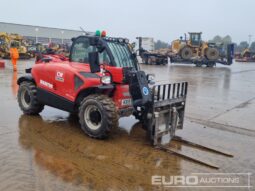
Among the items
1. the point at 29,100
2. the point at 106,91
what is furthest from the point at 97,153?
the point at 29,100

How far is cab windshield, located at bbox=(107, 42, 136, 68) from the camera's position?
6.13 meters

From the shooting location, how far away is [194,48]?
104ft

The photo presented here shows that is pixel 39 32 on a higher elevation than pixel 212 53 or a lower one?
higher

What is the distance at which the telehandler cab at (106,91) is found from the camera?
544 cm

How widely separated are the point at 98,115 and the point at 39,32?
7512 cm

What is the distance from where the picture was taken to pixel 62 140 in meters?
5.66

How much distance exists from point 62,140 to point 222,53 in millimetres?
29706

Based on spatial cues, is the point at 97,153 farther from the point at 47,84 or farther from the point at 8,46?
the point at 8,46

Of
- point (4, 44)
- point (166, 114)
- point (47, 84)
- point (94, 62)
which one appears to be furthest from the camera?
point (4, 44)

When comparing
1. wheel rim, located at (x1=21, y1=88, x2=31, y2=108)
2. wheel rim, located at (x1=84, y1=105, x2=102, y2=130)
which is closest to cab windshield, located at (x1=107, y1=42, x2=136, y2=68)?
wheel rim, located at (x1=84, y1=105, x2=102, y2=130)

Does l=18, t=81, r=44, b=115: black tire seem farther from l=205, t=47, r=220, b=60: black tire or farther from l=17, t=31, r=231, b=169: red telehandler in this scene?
l=205, t=47, r=220, b=60: black tire

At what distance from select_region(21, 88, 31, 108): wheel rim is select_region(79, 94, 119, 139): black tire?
2138 millimetres

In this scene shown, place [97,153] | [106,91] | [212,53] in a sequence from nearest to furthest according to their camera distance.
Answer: [97,153]
[106,91]
[212,53]

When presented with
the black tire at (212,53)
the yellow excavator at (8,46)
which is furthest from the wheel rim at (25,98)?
the black tire at (212,53)
